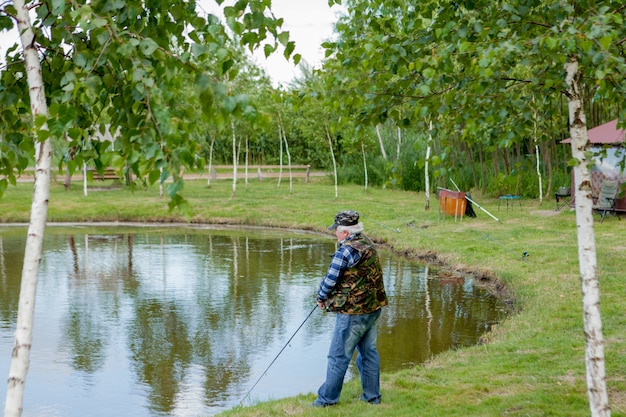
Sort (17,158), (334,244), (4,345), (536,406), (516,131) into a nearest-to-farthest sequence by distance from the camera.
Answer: (17,158) → (516,131) → (536,406) → (4,345) → (334,244)

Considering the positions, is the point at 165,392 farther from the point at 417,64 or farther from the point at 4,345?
the point at 417,64

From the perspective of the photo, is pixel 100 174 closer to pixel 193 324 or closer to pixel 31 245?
pixel 31 245

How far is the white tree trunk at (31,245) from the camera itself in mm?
4156

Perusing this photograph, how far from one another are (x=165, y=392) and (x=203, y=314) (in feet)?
12.9

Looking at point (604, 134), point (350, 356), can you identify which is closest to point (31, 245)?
point (350, 356)

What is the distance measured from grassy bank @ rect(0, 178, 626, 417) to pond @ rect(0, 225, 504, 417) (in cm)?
93

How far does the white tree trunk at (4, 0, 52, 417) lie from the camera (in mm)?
4156

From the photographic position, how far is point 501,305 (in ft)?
44.0

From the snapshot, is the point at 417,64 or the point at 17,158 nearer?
the point at 17,158

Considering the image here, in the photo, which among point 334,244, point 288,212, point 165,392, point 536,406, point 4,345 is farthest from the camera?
point 288,212

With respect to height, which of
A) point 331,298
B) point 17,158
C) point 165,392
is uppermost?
point 17,158

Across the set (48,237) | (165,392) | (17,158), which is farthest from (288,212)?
(17,158)

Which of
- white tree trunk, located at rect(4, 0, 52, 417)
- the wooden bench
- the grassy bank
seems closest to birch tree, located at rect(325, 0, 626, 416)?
the grassy bank

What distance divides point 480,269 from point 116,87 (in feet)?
40.7
